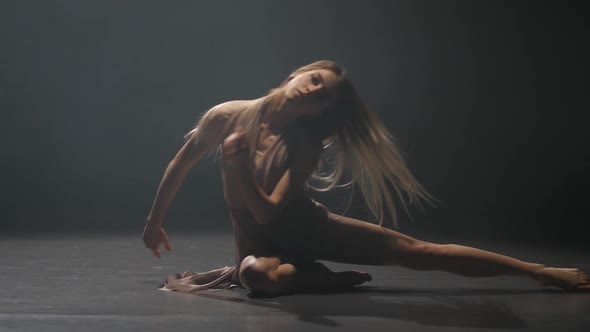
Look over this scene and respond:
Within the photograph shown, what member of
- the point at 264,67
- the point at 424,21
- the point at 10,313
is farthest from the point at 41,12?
the point at 10,313

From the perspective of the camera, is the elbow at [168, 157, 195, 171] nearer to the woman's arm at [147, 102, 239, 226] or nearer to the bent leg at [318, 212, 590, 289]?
the woman's arm at [147, 102, 239, 226]

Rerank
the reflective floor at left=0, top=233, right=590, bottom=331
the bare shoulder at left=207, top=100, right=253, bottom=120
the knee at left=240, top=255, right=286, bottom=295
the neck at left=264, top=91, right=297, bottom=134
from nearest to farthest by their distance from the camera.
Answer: the reflective floor at left=0, top=233, right=590, bottom=331 → the knee at left=240, top=255, right=286, bottom=295 → the neck at left=264, top=91, right=297, bottom=134 → the bare shoulder at left=207, top=100, right=253, bottom=120

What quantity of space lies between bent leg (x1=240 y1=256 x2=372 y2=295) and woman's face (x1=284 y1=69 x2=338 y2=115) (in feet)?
1.59

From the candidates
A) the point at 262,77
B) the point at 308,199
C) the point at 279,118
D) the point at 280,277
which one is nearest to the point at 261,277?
the point at 280,277

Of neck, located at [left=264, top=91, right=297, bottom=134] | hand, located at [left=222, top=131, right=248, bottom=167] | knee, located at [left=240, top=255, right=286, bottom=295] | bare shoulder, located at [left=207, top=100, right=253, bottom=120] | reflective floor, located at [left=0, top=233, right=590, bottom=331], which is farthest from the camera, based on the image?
bare shoulder, located at [left=207, top=100, right=253, bottom=120]

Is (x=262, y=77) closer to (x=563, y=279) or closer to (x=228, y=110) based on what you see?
(x=228, y=110)

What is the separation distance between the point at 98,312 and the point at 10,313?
241mm

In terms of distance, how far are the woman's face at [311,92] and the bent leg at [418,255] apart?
380 millimetres

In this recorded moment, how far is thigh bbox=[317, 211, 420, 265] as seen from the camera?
10.2 feet

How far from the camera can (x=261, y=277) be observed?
2916 millimetres

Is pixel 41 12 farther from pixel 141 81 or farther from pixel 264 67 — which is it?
pixel 264 67

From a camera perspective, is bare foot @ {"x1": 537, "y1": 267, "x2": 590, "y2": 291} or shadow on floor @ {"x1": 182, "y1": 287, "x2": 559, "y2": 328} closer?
shadow on floor @ {"x1": 182, "y1": 287, "x2": 559, "y2": 328}

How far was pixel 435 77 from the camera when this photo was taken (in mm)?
6559

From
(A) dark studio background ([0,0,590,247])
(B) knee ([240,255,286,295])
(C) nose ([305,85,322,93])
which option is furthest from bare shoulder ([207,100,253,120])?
(A) dark studio background ([0,0,590,247])
